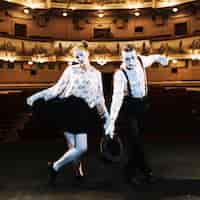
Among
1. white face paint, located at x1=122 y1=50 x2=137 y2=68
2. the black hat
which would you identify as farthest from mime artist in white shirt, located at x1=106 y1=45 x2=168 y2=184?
the black hat

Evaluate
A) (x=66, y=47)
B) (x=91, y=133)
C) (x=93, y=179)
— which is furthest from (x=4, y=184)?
(x=66, y=47)

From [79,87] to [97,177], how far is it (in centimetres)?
148

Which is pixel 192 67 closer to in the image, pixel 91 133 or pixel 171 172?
pixel 91 133

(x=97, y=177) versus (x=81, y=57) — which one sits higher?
(x=81, y=57)

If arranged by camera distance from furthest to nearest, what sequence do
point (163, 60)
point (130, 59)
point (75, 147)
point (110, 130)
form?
1. point (163, 60)
2. point (130, 59)
3. point (75, 147)
4. point (110, 130)

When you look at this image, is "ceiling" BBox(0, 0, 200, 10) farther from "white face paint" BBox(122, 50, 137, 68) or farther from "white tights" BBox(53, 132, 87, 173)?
"white tights" BBox(53, 132, 87, 173)

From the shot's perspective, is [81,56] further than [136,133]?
No

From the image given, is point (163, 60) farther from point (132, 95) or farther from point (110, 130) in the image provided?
point (110, 130)

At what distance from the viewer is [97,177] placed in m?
5.49

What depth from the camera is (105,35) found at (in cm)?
3119

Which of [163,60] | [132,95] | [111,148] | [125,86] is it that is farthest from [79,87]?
[163,60]

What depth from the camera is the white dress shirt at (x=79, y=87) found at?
192 inches

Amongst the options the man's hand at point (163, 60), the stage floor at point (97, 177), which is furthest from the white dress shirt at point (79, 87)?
the stage floor at point (97, 177)

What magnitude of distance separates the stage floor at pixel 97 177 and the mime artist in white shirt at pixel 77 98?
48 cm
